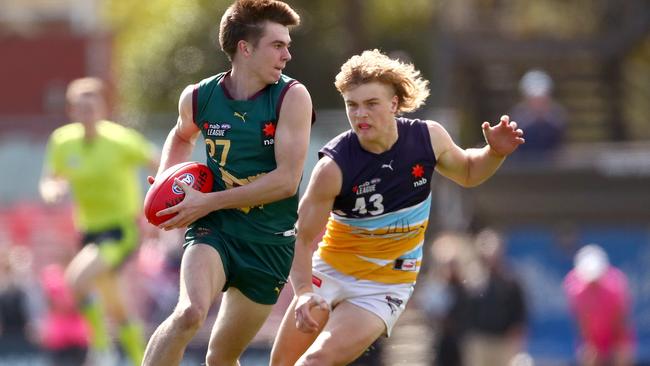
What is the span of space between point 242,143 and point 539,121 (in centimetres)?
1066

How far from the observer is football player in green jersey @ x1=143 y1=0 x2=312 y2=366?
25.3ft

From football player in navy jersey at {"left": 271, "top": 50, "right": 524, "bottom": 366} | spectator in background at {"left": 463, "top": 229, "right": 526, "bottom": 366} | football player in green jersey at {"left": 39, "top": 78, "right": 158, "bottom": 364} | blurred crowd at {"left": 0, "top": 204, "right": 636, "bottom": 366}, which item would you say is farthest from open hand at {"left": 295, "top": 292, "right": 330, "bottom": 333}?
spectator in background at {"left": 463, "top": 229, "right": 526, "bottom": 366}

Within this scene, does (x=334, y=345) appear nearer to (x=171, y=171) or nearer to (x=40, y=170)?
(x=171, y=171)

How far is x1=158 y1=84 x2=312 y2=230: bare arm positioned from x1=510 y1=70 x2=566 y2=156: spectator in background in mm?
10525

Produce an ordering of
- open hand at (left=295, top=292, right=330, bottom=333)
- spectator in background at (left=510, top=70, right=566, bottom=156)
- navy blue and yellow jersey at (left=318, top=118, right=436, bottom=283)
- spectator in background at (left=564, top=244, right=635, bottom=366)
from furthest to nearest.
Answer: spectator in background at (left=510, top=70, right=566, bottom=156), spectator in background at (left=564, top=244, right=635, bottom=366), navy blue and yellow jersey at (left=318, top=118, right=436, bottom=283), open hand at (left=295, top=292, right=330, bottom=333)

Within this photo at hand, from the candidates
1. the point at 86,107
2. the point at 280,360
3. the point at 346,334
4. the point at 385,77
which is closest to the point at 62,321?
the point at 86,107

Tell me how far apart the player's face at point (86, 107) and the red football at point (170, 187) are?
176 inches

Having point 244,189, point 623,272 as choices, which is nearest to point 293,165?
point 244,189

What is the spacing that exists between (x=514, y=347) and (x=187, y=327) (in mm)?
9304

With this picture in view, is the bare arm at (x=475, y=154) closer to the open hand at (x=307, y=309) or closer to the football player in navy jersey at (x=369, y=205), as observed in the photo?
the football player in navy jersey at (x=369, y=205)

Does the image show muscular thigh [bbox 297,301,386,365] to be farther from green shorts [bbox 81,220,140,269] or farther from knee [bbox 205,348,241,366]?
green shorts [bbox 81,220,140,269]

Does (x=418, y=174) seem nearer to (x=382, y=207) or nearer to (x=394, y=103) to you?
(x=382, y=207)

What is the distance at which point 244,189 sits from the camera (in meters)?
7.69

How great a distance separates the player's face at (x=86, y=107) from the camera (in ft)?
40.0
